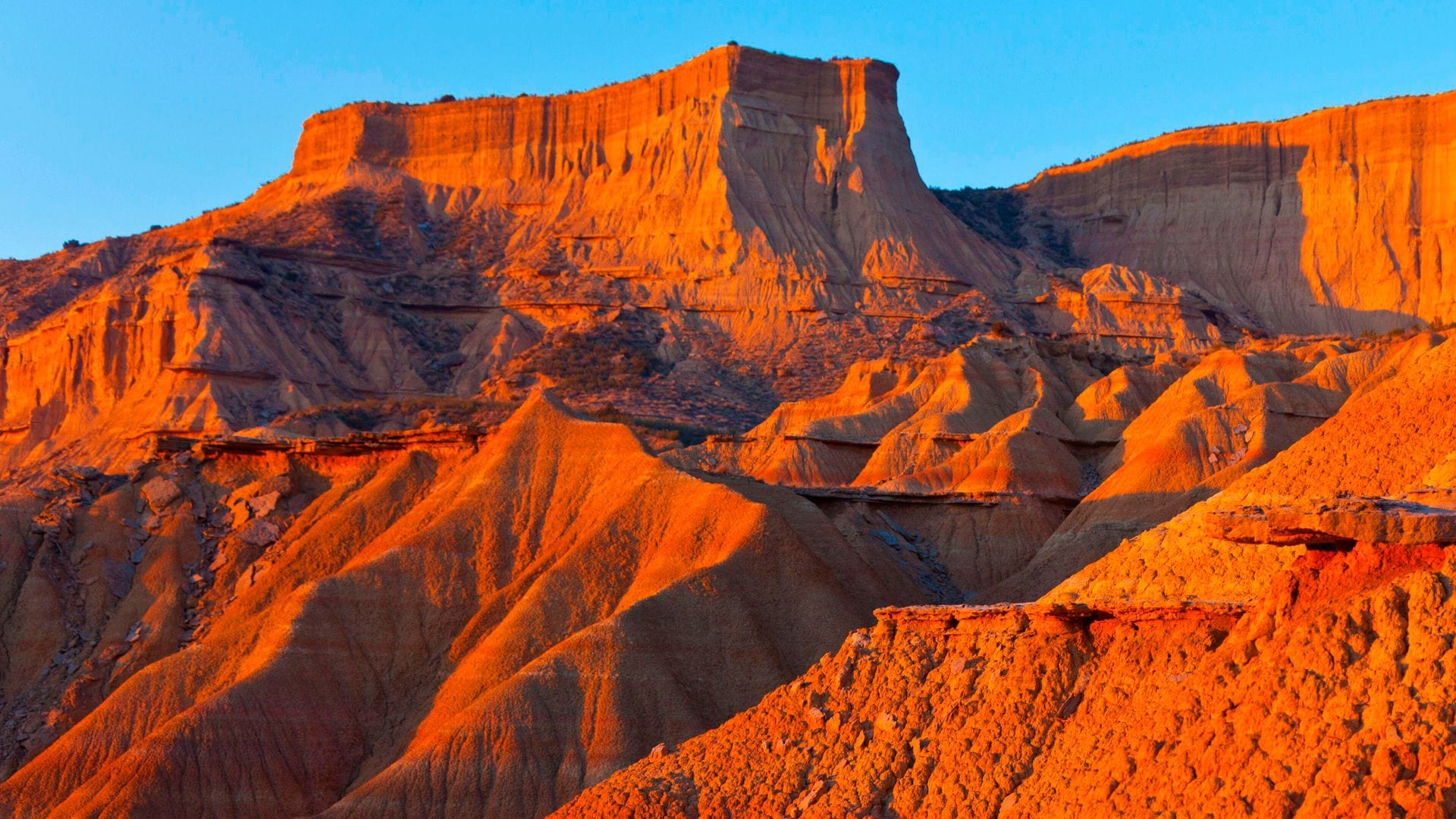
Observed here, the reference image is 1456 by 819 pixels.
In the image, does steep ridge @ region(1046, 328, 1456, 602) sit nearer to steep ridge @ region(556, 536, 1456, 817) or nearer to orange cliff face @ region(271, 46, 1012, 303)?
steep ridge @ region(556, 536, 1456, 817)

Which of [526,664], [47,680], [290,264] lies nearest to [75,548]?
[47,680]

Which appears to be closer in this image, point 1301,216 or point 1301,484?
point 1301,484

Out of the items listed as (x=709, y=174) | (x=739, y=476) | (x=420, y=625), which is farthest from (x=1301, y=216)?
(x=420, y=625)

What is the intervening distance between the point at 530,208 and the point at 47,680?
224ft

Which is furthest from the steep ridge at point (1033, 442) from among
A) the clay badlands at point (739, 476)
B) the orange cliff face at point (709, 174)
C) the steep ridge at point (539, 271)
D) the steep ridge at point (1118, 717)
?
the orange cliff face at point (709, 174)

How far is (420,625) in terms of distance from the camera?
41.0m

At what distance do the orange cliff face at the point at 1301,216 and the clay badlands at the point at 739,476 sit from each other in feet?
0.79

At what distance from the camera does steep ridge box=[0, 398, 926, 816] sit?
34.9 m

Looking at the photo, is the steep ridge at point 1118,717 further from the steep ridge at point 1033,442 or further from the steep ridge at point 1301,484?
the steep ridge at point 1033,442

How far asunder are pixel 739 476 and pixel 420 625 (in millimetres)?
9559

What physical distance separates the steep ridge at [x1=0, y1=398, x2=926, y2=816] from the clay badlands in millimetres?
113

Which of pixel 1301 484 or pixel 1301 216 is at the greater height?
pixel 1301 216

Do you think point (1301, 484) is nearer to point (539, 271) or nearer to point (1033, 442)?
point (1033, 442)

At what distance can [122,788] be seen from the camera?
3534 centimetres
